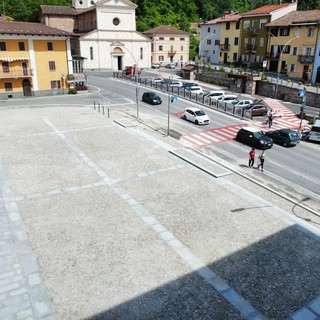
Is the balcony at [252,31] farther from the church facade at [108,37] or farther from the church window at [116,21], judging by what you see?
the church window at [116,21]

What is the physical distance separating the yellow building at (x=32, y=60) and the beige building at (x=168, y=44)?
4577cm

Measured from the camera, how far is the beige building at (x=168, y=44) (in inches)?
3577

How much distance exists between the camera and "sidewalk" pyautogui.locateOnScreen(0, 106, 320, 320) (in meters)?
11.0

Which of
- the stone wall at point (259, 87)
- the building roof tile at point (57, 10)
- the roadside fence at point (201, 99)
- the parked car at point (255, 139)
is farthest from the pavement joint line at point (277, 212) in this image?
the building roof tile at point (57, 10)

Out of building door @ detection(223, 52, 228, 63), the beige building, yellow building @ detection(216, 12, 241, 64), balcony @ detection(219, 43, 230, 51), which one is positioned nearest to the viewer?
yellow building @ detection(216, 12, 241, 64)

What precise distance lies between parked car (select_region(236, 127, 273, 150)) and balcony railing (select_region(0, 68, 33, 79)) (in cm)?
3170

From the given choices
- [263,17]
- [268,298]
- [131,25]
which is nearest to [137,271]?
[268,298]

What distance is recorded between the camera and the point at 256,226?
15.7 metres

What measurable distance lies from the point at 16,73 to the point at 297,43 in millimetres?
46539

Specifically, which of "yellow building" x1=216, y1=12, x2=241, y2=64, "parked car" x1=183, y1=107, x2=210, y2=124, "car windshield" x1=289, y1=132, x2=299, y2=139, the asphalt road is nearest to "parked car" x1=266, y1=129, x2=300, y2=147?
"car windshield" x1=289, y1=132, x2=299, y2=139

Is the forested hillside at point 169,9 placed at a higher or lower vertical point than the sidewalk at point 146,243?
higher

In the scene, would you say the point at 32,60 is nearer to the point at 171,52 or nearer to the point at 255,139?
the point at 255,139

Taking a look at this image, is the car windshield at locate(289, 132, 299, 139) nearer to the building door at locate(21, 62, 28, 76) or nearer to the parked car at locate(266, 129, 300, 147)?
the parked car at locate(266, 129, 300, 147)

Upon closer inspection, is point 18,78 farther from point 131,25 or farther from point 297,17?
point 297,17
